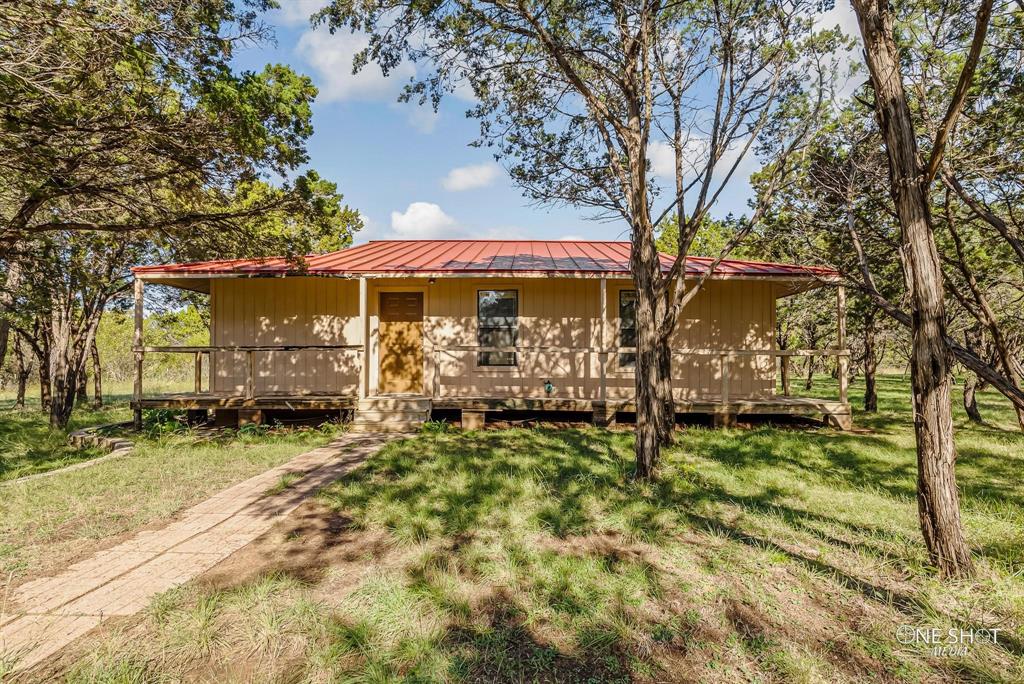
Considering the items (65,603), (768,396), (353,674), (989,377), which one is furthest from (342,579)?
(768,396)

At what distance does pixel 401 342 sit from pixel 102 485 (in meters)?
5.82

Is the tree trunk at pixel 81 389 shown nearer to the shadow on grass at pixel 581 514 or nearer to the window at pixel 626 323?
the shadow on grass at pixel 581 514

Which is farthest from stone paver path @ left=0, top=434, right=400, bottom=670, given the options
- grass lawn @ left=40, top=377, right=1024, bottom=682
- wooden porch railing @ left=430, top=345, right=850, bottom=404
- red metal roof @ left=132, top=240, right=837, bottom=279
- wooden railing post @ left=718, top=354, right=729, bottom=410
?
wooden railing post @ left=718, top=354, right=729, bottom=410

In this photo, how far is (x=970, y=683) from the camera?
210 cm

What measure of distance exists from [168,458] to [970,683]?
27.4ft

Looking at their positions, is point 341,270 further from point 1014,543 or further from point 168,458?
point 1014,543

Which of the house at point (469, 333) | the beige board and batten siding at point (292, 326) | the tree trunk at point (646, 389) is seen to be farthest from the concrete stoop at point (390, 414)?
the tree trunk at point (646, 389)

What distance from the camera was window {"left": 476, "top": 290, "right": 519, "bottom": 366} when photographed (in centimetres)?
1009

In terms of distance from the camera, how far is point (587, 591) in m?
2.87

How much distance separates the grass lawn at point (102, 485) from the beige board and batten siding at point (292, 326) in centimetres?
190

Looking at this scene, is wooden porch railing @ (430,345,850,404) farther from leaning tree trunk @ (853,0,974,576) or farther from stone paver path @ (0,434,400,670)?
leaning tree trunk @ (853,0,974,576)

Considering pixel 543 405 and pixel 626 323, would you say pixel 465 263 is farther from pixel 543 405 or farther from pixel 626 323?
pixel 626 323

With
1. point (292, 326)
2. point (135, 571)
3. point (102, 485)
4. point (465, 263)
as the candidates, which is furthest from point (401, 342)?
point (135, 571)

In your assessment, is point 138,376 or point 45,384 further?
point 45,384
